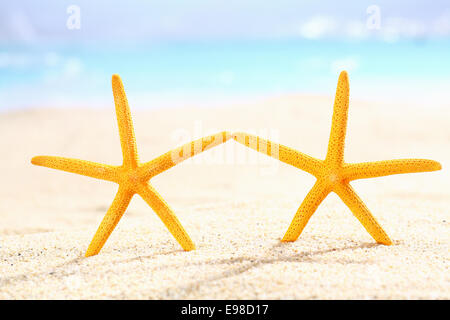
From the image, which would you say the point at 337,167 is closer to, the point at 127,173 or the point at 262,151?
the point at 262,151

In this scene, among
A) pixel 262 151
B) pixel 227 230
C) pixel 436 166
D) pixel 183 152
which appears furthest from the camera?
pixel 227 230

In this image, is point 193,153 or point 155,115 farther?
point 155,115

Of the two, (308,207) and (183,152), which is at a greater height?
(183,152)

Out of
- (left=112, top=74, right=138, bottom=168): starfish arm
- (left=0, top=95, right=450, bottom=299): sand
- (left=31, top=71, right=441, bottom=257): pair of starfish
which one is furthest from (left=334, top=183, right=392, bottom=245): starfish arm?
(left=112, top=74, right=138, bottom=168): starfish arm

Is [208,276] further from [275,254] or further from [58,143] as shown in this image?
[58,143]

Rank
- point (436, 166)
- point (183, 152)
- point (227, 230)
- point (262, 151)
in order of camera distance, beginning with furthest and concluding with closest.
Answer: point (227, 230) → point (262, 151) → point (183, 152) → point (436, 166)

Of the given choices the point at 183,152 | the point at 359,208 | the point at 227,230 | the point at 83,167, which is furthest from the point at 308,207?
the point at 83,167

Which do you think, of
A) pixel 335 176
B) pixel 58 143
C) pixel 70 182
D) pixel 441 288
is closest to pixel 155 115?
pixel 58 143
